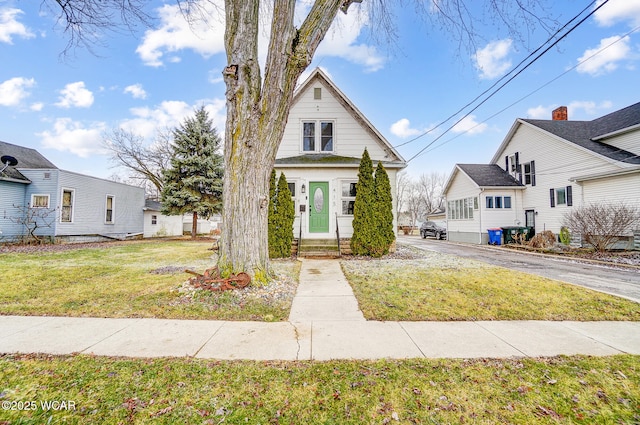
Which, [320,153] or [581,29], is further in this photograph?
[320,153]

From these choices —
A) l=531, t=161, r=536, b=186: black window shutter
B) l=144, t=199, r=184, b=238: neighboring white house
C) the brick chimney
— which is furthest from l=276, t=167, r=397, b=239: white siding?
the brick chimney

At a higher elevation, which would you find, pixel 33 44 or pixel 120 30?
pixel 33 44

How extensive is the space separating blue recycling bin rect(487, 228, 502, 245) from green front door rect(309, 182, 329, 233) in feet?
40.0

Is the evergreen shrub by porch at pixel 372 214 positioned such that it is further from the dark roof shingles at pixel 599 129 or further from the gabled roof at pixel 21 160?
the gabled roof at pixel 21 160

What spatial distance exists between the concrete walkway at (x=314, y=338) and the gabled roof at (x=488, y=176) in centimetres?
1629

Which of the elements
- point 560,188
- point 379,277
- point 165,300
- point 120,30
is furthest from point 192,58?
point 560,188

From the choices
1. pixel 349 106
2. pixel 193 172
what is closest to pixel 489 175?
pixel 349 106

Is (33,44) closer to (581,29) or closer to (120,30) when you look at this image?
(120,30)

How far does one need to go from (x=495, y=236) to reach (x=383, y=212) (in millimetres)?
11544

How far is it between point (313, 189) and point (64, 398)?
32.1 feet

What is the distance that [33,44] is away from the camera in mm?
8711

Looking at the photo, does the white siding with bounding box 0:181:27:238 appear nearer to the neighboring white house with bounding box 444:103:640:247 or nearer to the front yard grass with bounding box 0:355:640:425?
the front yard grass with bounding box 0:355:640:425

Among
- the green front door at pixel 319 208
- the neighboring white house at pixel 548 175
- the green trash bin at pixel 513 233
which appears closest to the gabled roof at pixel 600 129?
the neighboring white house at pixel 548 175

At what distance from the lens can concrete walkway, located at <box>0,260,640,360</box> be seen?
2.99 meters
